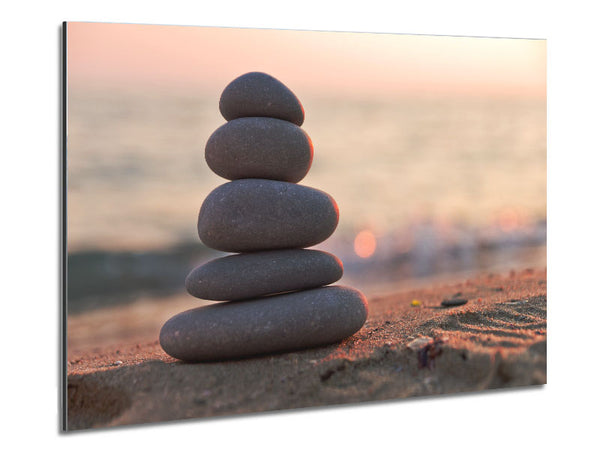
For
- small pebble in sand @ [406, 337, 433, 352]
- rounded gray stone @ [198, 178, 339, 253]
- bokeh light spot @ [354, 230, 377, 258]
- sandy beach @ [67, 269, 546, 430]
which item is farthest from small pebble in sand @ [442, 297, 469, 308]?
rounded gray stone @ [198, 178, 339, 253]

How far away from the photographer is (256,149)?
233 inches

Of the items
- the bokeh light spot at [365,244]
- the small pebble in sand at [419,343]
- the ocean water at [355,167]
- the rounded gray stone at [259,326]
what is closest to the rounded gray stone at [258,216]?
the rounded gray stone at [259,326]

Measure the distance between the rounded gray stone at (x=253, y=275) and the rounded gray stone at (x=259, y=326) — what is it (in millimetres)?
104

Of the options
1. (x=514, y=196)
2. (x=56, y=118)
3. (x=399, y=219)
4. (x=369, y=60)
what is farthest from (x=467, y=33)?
(x=56, y=118)

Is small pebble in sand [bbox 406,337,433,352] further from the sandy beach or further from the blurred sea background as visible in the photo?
the blurred sea background

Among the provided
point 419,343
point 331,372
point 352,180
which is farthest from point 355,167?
point 331,372

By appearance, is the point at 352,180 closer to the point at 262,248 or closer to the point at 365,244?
the point at 365,244

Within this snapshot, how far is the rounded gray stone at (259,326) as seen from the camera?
5.57 meters

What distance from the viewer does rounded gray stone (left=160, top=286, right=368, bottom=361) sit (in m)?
5.57
